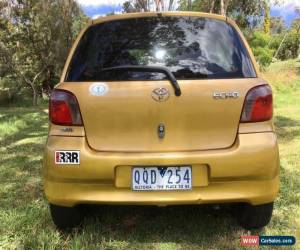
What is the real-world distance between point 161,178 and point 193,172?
0.22 metres

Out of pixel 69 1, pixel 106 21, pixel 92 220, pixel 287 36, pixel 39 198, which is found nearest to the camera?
pixel 106 21

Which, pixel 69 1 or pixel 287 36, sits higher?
pixel 69 1

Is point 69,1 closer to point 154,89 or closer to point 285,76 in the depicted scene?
point 285,76

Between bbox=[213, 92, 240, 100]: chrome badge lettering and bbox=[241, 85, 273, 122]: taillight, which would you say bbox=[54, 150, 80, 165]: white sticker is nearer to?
bbox=[213, 92, 240, 100]: chrome badge lettering

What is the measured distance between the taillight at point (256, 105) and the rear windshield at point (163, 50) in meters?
0.16

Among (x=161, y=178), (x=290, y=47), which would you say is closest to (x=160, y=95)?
(x=161, y=178)

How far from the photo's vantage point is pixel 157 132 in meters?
3.56

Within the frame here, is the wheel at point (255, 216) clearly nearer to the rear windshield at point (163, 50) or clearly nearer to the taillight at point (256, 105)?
the taillight at point (256, 105)

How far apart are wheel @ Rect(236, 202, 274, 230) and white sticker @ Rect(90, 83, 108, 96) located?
56.8 inches

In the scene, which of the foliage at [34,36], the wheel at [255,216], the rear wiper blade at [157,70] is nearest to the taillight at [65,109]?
the rear wiper blade at [157,70]

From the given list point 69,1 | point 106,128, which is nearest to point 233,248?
point 106,128

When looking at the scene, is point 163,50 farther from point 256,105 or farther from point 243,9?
point 243,9

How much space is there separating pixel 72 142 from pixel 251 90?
130 cm

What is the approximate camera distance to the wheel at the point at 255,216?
3.93m
